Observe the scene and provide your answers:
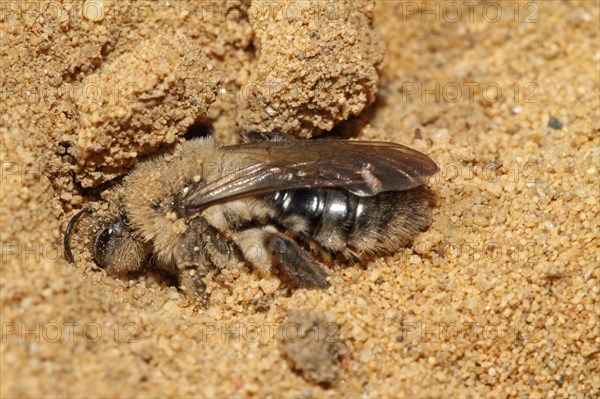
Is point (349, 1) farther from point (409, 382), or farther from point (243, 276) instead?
point (409, 382)

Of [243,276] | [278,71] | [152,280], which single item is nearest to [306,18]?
[278,71]

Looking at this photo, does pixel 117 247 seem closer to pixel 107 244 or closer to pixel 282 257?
pixel 107 244

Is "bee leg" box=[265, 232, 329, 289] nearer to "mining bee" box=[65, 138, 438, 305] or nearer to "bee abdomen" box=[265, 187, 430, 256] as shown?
"mining bee" box=[65, 138, 438, 305]

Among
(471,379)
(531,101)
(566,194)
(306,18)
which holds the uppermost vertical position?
(306,18)

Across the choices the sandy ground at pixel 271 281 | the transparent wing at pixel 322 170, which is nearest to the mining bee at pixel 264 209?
the transparent wing at pixel 322 170

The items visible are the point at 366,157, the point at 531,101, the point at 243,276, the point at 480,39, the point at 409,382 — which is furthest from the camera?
the point at 480,39

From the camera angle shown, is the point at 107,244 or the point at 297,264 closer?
the point at 297,264

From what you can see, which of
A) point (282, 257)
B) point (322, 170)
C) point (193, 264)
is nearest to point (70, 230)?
point (193, 264)
